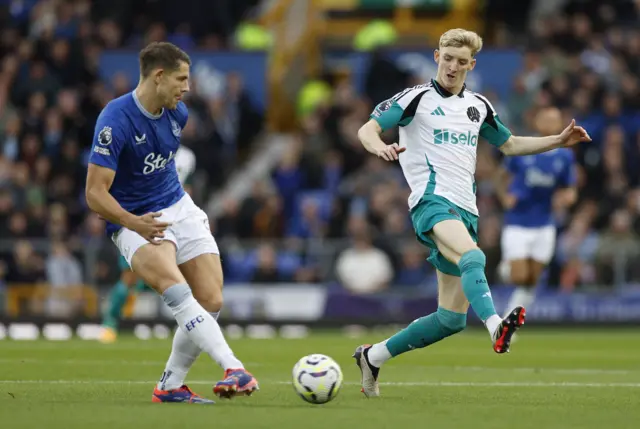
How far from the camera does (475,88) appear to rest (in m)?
23.2

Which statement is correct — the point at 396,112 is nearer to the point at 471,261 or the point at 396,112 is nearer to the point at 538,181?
the point at 471,261

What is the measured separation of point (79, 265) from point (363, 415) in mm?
12254

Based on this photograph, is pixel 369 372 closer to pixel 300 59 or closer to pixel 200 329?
pixel 200 329

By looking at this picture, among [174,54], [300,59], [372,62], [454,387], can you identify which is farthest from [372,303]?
[174,54]

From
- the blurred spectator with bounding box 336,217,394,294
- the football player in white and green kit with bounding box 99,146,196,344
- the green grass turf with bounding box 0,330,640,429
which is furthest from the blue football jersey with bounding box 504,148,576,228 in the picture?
the football player in white and green kit with bounding box 99,146,196,344

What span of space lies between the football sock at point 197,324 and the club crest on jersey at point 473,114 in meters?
2.40

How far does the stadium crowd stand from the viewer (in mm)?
20188

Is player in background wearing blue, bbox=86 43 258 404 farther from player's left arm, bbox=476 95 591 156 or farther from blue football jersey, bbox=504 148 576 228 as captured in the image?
blue football jersey, bbox=504 148 576 228

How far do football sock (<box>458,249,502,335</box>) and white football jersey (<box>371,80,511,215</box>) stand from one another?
2.17 ft

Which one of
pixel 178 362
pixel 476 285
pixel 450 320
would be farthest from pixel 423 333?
pixel 178 362

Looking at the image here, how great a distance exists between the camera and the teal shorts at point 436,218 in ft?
31.2

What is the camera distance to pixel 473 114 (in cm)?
996

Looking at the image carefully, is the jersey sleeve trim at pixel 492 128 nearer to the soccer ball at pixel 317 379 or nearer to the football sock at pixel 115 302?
the soccer ball at pixel 317 379

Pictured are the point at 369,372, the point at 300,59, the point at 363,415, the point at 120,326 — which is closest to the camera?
the point at 363,415
